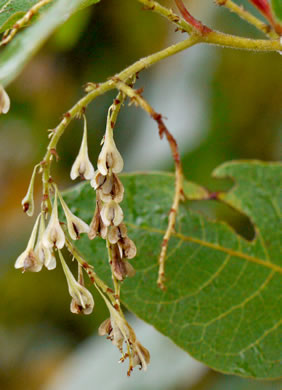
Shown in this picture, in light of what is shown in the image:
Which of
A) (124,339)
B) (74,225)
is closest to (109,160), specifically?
(74,225)

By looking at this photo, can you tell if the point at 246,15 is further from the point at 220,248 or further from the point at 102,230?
the point at 220,248

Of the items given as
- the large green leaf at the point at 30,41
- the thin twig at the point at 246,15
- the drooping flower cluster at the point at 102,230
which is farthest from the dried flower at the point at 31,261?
the thin twig at the point at 246,15

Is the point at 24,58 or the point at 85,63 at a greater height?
the point at 24,58

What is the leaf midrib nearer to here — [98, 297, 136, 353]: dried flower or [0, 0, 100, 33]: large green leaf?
[98, 297, 136, 353]: dried flower

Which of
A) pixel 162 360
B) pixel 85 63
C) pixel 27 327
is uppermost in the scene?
pixel 85 63

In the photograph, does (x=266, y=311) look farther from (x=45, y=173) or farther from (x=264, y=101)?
(x=264, y=101)

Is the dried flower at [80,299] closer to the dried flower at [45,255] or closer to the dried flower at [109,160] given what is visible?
the dried flower at [45,255]

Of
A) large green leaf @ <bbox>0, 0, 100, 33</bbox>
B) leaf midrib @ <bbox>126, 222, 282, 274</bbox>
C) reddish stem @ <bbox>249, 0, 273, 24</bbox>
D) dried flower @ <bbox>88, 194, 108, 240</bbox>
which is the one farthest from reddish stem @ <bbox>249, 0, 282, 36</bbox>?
leaf midrib @ <bbox>126, 222, 282, 274</bbox>

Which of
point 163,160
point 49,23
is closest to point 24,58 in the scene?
point 49,23
